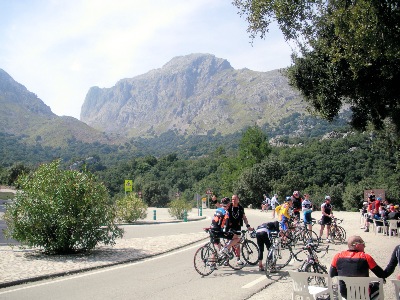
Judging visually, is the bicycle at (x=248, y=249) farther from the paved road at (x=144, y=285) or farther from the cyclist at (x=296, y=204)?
the cyclist at (x=296, y=204)

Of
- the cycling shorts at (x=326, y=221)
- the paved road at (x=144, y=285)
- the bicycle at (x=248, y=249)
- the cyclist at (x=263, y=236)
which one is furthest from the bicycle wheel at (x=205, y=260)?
the cycling shorts at (x=326, y=221)

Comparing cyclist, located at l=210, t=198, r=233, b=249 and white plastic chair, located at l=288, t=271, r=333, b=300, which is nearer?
white plastic chair, located at l=288, t=271, r=333, b=300

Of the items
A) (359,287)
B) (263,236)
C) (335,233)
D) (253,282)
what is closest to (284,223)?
(335,233)

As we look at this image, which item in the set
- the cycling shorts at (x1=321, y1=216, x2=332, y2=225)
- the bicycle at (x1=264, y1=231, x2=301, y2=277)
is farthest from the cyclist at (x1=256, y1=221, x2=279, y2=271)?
the cycling shorts at (x1=321, y1=216, x2=332, y2=225)

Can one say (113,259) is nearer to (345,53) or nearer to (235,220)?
(235,220)

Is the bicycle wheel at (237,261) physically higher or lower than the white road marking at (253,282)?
higher

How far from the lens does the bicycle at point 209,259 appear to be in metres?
10.2

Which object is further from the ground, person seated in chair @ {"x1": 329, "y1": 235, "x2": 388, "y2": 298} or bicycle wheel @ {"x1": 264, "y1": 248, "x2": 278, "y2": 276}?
person seated in chair @ {"x1": 329, "y1": 235, "x2": 388, "y2": 298}

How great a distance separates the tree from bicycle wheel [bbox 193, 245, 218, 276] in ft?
18.4

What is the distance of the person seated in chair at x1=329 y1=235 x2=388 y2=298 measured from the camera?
600 centimetres

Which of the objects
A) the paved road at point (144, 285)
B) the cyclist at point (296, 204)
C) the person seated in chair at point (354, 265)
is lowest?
the paved road at point (144, 285)

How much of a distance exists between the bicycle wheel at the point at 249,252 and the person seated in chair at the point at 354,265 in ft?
15.9

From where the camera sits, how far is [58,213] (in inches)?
502

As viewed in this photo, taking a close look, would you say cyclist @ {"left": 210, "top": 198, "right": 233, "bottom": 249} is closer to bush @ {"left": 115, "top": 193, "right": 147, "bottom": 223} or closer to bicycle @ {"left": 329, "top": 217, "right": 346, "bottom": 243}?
bicycle @ {"left": 329, "top": 217, "right": 346, "bottom": 243}
